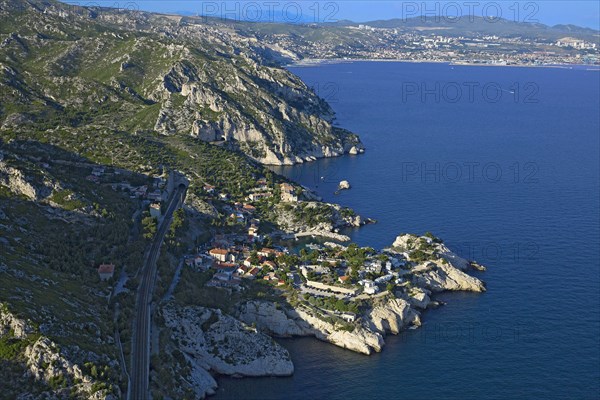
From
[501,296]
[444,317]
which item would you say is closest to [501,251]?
[501,296]

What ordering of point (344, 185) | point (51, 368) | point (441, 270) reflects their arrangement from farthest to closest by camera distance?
point (344, 185)
point (441, 270)
point (51, 368)

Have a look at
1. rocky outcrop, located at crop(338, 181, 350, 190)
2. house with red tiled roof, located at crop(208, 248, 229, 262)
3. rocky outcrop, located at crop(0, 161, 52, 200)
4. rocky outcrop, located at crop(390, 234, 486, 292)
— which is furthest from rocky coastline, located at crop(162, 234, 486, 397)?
rocky outcrop, located at crop(338, 181, 350, 190)

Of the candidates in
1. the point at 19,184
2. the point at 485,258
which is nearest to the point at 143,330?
the point at 19,184

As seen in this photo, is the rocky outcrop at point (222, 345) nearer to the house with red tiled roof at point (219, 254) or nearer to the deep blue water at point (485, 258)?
the deep blue water at point (485, 258)

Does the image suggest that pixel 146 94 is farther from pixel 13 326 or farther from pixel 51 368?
pixel 51 368

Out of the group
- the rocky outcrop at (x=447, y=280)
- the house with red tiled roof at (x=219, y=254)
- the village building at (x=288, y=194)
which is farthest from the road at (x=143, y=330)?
the rocky outcrop at (x=447, y=280)
